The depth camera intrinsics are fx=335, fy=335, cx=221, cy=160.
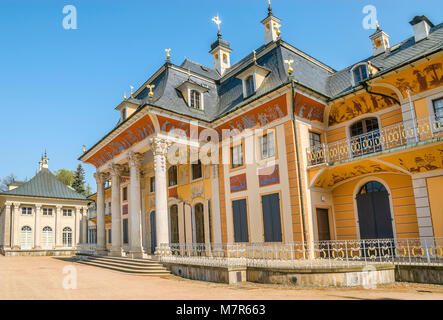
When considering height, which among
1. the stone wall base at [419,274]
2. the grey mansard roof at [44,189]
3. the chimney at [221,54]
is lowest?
the stone wall base at [419,274]

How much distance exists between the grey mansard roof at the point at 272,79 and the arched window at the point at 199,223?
5.53 metres

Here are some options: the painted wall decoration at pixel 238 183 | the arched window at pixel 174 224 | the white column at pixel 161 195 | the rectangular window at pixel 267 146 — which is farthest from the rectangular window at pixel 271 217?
the arched window at pixel 174 224

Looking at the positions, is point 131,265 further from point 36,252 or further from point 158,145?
point 36,252

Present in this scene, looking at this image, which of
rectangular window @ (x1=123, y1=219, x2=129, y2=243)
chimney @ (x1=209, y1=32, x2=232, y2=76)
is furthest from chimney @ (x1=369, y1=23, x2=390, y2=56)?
rectangular window @ (x1=123, y1=219, x2=129, y2=243)

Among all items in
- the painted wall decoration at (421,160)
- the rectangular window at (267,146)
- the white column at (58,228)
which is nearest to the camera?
the painted wall decoration at (421,160)

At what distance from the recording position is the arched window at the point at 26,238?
35.8 metres

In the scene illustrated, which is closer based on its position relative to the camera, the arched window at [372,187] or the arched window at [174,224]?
the arched window at [372,187]

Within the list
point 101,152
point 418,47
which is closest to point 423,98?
point 418,47

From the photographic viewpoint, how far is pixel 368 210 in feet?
47.6

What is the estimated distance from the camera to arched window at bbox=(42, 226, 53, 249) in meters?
37.1

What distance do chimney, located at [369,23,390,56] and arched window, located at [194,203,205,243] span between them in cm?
1282

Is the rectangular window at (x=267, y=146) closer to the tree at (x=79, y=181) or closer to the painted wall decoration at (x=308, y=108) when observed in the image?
the painted wall decoration at (x=308, y=108)

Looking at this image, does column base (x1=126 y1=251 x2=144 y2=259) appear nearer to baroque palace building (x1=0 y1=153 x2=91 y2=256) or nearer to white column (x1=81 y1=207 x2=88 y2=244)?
baroque palace building (x1=0 y1=153 x2=91 y2=256)

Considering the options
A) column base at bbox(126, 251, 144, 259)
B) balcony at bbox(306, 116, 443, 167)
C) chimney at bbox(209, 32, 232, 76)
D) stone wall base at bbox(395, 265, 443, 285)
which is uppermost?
chimney at bbox(209, 32, 232, 76)
